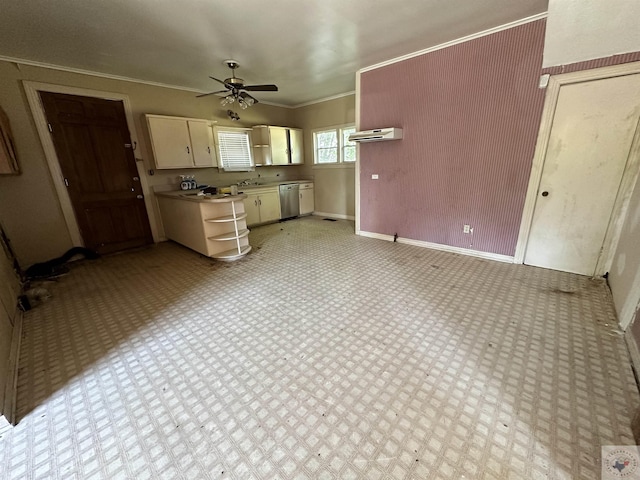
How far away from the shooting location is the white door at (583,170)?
2492 millimetres

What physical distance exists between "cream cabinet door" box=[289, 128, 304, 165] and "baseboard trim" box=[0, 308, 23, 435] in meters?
5.31

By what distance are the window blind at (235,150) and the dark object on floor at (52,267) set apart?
2.85 metres

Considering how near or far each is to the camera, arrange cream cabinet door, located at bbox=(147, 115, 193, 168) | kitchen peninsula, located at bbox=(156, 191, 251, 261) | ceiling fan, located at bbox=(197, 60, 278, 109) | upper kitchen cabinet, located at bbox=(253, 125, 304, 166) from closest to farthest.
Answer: ceiling fan, located at bbox=(197, 60, 278, 109), kitchen peninsula, located at bbox=(156, 191, 251, 261), cream cabinet door, located at bbox=(147, 115, 193, 168), upper kitchen cabinet, located at bbox=(253, 125, 304, 166)

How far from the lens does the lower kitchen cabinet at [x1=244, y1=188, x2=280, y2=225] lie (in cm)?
541

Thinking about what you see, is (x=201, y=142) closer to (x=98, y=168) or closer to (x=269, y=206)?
(x=98, y=168)

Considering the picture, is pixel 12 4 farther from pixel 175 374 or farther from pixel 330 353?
pixel 330 353

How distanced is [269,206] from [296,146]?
5.73ft

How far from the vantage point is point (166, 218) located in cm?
463

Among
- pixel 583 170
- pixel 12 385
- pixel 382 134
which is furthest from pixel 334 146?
pixel 12 385

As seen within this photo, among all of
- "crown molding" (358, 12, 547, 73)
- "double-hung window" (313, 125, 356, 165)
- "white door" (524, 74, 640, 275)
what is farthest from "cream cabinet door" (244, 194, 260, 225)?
"white door" (524, 74, 640, 275)

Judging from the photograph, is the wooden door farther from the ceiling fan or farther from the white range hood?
the white range hood

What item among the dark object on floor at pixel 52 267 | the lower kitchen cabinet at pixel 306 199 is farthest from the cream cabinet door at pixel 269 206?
the dark object on floor at pixel 52 267

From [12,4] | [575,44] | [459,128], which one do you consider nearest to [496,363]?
[575,44]

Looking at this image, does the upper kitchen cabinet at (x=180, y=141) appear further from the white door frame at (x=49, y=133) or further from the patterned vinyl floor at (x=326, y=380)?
the patterned vinyl floor at (x=326, y=380)
